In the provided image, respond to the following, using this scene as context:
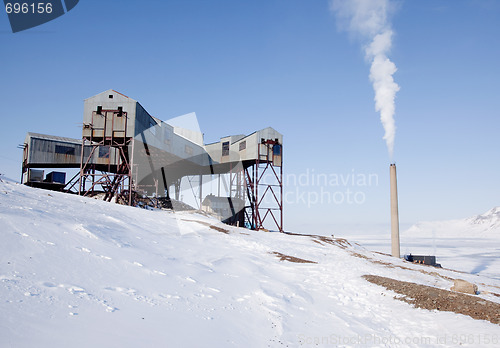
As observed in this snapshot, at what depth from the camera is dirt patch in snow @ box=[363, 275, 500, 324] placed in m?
9.89

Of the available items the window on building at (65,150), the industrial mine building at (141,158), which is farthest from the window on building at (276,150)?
the window on building at (65,150)

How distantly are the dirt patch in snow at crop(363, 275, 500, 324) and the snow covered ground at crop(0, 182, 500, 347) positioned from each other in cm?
48

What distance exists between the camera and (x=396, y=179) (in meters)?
33.4

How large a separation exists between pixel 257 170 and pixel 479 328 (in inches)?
1318

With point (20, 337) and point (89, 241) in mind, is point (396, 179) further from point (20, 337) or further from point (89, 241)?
point (20, 337)

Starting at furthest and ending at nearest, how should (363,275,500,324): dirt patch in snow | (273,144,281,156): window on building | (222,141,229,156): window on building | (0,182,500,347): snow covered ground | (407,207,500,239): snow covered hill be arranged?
(407,207,500,239): snow covered hill → (222,141,229,156): window on building → (273,144,281,156): window on building → (363,275,500,324): dirt patch in snow → (0,182,500,347): snow covered ground

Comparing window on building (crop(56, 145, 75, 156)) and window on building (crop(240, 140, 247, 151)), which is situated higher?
window on building (crop(240, 140, 247, 151))

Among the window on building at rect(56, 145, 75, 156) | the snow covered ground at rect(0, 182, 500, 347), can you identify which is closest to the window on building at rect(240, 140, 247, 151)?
the window on building at rect(56, 145, 75, 156)

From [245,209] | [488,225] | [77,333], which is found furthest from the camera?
[488,225]

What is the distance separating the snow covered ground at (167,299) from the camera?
6.07 m

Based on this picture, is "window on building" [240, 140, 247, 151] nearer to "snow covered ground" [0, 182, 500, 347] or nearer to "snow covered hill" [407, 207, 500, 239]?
"snow covered ground" [0, 182, 500, 347]

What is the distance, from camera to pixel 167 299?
8469mm

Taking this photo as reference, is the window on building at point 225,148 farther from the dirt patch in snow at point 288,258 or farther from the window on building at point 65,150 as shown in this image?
the dirt patch in snow at point 288,258

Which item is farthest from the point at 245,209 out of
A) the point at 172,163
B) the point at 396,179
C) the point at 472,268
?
the point at 472,268
